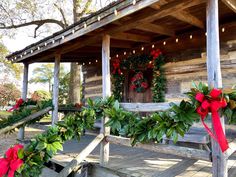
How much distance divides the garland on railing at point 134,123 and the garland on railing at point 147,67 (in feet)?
6.70

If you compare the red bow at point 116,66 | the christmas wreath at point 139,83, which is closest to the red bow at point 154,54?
the christmas wreath at point 139,83

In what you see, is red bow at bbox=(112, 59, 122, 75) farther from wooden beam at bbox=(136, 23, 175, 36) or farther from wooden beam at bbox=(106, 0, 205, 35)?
wooden beam at bbox=(106, 0, 205, 35)

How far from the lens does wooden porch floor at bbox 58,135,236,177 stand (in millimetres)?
3348

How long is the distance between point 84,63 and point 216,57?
6.24 m

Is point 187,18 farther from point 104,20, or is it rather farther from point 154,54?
point 154,54

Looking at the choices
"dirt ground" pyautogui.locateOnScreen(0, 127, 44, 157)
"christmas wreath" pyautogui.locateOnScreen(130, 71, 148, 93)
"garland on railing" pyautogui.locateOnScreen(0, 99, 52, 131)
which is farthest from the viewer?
"dirt ground" pyautogui.locateOnScreen(0, 127, 44, 157)

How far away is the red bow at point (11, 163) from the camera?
2.99m

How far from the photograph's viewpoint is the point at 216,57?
9.27ft

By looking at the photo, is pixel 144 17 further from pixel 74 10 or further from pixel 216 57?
pixel 74 10

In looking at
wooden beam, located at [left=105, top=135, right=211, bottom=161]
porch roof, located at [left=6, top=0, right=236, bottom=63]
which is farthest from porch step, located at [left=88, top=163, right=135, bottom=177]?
porch roof, located at [left=6, top=0, right=236, bottom=63]

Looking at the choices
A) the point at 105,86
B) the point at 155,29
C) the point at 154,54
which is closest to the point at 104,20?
the point at 105,86

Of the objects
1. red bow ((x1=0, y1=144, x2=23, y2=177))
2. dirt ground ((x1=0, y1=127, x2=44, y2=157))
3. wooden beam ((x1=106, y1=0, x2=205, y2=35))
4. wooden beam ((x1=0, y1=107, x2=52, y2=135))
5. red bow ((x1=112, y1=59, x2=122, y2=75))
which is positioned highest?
wooden beam ((x1=106, y1=0, x2=205, y2=35))

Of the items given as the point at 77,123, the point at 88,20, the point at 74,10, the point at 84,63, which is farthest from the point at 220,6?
the point at 74,10

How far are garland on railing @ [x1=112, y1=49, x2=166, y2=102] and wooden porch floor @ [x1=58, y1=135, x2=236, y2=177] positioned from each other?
1.48m
